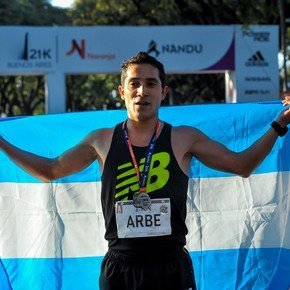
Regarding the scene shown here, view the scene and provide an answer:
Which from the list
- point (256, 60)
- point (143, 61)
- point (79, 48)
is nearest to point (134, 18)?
point (79, 48)

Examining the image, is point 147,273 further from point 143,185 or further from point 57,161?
point 57,161

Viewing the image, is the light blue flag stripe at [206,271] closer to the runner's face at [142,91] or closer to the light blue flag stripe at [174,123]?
the light blue flag stripe at [174,123]

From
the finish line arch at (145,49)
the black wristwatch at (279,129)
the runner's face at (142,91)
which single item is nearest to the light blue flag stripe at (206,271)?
the black wristwatch at (279,129)

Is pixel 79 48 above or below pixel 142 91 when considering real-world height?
above

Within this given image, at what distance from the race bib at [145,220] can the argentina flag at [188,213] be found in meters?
1.25

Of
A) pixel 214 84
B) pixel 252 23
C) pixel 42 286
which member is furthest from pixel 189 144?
pixel 214 84

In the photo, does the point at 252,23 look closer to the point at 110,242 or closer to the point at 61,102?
the point at 61,102

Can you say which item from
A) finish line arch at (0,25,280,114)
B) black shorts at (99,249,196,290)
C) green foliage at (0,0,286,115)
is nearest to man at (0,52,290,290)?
black shorts at (99,249,196,290)

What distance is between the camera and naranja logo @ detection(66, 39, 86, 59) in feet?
51.9

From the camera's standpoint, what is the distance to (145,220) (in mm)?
3131

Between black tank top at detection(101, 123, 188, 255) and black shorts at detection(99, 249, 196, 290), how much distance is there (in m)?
0.05

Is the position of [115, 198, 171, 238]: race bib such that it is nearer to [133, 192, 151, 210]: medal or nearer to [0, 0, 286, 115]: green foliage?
[133, 192, 151, 210]: medal

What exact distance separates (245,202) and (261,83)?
12.4 m

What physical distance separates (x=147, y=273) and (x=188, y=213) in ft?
4.29
